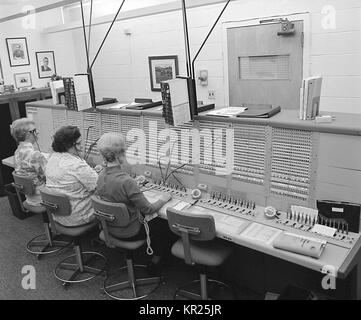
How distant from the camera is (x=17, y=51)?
19.0ft

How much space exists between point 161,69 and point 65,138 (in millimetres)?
2722

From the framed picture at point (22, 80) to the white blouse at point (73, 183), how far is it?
3641mm

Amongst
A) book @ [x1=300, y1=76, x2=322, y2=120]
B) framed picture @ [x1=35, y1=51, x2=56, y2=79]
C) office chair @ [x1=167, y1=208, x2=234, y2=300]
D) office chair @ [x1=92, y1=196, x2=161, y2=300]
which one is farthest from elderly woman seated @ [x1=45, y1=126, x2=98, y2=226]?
framed picture @ [x1=35, y1=51, x2=56, y2=79]

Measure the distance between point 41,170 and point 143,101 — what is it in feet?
3.56

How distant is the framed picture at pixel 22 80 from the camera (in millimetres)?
5832

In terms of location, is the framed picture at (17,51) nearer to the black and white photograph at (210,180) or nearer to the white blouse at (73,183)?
the black and white photograph at (210,180)

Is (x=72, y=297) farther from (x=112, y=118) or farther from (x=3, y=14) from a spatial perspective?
(x=3, y=14)

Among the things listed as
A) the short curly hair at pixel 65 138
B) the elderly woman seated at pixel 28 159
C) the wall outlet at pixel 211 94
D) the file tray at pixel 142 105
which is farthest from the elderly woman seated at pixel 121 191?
→ the wall outlet at pixel 211 94

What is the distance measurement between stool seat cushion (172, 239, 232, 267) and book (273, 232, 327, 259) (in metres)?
0.37

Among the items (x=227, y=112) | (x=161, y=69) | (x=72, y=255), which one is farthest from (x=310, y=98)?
(x=161, y=69)

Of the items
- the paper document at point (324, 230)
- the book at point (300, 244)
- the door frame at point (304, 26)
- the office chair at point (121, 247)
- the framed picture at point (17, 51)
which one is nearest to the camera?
the book at point (300, 244)

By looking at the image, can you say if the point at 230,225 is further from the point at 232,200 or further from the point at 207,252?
the point at 232,200

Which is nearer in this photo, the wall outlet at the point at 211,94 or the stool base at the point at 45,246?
the stool base at the point at 45,246

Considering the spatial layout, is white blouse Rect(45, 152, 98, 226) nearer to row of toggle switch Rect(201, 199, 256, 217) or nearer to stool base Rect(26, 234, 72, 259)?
stool base Rect(26, 234, 72, 259)
